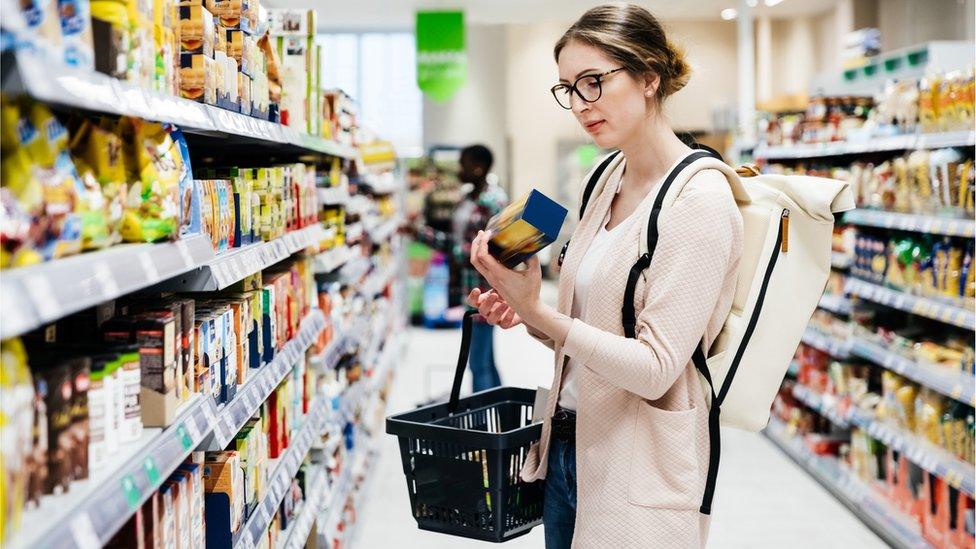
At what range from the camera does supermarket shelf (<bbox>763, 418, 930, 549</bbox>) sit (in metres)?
4.17

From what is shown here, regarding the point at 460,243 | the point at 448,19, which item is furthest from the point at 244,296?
the point at 448,19

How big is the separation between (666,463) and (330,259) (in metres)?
2.14

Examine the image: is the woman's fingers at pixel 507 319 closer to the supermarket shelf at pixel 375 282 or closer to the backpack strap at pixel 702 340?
the backpack strap at pixel 702 340

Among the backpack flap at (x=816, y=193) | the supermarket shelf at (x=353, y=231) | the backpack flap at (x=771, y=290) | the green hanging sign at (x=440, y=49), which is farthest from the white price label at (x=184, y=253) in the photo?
the green hanging sign at (x=440, y=49)

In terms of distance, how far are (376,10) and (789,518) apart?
902cm

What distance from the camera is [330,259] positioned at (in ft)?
12.4

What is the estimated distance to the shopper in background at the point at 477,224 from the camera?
6160mm

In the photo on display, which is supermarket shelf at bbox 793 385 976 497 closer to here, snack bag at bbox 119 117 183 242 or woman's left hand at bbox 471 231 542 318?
woman's left hand at bbox 471 231 542 318

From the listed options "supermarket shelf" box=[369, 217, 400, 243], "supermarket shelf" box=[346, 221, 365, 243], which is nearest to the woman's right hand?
"supermarket shelf" box=[346, 221, 365, 243]

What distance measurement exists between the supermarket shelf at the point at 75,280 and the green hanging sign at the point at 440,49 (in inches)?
403

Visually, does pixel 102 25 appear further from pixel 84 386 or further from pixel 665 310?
pixel 665 310

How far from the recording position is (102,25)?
1.39 m

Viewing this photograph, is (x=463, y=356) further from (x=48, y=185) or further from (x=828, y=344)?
(x=828, y=344)

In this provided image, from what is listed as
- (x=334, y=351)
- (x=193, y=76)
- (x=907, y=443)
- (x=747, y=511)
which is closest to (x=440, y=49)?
(x=747, y=511)
